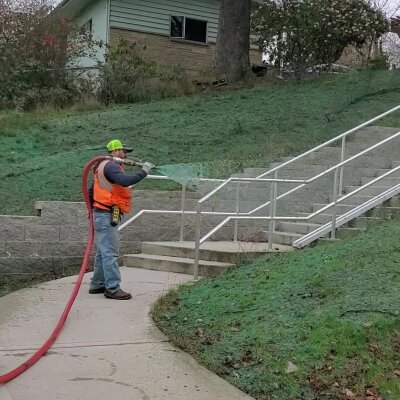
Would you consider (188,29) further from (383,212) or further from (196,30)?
(383,212)

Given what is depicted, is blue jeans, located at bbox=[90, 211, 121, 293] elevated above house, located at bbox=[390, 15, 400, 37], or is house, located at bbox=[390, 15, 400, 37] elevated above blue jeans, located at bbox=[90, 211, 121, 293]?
house, located at bbox=[390, 15, 400, 37]

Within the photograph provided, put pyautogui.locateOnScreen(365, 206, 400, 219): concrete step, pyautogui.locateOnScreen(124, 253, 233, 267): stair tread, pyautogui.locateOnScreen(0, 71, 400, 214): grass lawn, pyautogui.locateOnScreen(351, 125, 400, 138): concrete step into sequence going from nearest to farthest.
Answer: pyautogui.locateOnScreen(124, 253, 233, 267): stair tread < pyautogui.locateOnScreen(365, 206, 400, 219): concrete step < pyautogui.locateOnScreen(0, 71, 400, 214): grass lawn < pyautogui.locateOnScreen(351, 125, 400, 138): concrete step

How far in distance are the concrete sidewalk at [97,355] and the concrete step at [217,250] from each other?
1.48 metres

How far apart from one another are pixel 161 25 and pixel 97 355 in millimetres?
19439

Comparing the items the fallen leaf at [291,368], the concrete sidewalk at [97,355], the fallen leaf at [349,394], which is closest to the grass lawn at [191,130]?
the concrete sidewalk at [97,355]

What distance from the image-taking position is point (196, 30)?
77.2ft

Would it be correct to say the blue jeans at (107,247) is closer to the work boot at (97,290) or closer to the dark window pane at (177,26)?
the work boot at (97,290)

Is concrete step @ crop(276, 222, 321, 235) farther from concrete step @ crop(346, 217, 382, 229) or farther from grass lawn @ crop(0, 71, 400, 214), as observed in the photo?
grass lawn @ crop(0, 71, 400, 214)

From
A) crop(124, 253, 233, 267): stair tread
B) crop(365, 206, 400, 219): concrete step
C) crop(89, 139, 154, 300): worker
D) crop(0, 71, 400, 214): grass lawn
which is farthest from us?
crop(0, 71, 400, 214): grass lawn

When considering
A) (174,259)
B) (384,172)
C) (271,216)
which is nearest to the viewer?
(174,259)

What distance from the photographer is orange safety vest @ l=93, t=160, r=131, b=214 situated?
21.0 ft

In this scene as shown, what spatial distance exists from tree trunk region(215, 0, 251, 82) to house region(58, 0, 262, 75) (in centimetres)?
402

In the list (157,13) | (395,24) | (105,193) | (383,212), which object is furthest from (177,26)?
(105,193)

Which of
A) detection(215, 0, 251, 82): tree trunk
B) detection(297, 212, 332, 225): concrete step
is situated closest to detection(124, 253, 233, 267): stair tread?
detection(297, 212, 332, 225): concrete step
